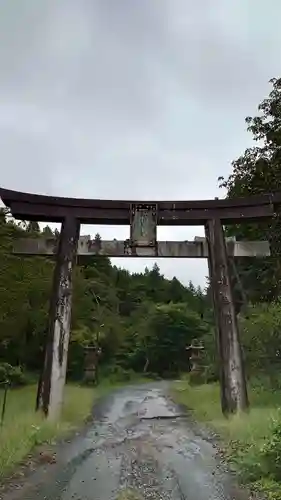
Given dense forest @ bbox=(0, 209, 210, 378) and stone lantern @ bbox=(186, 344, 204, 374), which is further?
stone lantern @ bbox=(186, 344, 204, 374)

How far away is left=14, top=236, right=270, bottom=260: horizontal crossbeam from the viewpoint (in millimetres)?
13117

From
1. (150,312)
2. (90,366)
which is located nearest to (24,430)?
(90,366)

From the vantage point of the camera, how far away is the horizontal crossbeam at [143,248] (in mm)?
13117

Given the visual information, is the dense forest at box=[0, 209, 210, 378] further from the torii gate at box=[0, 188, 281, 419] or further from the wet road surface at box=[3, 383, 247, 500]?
the wet road surface at box=[3, 383, 247, 500]

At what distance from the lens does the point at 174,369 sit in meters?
40.1

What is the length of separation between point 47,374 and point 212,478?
5.91 m

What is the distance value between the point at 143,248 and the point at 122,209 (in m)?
1.16

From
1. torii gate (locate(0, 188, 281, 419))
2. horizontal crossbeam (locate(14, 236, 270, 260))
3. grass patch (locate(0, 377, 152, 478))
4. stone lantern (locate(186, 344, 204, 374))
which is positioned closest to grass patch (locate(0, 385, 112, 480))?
grass patch (locate(0, 377, 152, 478))

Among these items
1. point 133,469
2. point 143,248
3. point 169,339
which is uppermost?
point 169,339

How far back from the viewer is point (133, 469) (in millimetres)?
6965

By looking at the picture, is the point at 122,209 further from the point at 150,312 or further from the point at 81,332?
the point at 150,312

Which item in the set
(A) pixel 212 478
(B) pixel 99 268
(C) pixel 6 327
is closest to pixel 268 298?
A: (C) pixel 6 327

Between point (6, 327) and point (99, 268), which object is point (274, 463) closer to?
point (6, 327)

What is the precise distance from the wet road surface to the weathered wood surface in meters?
1.24
